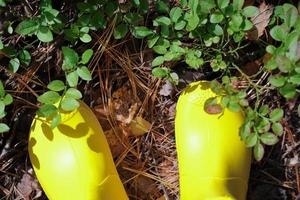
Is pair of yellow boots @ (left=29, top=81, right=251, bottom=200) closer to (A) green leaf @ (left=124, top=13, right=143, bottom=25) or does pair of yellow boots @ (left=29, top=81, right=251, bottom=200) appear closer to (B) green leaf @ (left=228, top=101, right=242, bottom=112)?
(B) green leaf @ (left=228, top=101, right=242, bottom=112)

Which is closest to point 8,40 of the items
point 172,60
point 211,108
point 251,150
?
point 172,60

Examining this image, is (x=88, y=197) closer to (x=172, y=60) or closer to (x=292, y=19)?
(x=172, y=60)

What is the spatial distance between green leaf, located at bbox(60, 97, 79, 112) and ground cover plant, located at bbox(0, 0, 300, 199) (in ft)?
0.08

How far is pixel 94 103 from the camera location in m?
1.62

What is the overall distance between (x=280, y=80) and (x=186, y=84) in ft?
1.11

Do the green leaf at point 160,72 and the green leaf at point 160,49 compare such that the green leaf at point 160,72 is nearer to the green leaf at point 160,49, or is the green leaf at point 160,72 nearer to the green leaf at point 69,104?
the green leaf at point 160,49

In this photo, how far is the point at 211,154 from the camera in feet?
4.74

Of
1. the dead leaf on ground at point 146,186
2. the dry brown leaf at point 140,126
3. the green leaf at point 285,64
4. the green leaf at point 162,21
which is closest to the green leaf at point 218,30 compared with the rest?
the green leaf at point 162,21

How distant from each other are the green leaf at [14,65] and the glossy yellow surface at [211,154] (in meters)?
0.40

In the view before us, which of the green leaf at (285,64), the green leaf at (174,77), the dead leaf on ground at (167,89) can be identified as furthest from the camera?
the dead leaf on ground at (167,89)

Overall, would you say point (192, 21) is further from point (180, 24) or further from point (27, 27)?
point (27, 27)

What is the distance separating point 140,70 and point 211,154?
31 centimetres

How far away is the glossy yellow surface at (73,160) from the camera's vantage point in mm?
1434

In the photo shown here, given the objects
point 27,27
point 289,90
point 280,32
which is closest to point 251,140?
point 289,90
